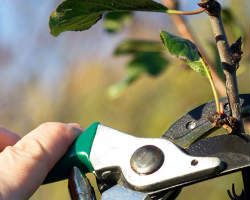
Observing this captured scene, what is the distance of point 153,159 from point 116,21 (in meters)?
1.20

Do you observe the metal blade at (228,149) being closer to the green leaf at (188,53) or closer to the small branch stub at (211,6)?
the green leaf at (188,53)

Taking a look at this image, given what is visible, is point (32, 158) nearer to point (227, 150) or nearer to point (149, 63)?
point (227, 150)

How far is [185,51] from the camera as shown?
1147mm

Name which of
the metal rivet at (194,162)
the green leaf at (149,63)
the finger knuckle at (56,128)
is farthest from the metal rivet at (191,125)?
the green leaf at (149,63)

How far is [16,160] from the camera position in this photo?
52.1 inches

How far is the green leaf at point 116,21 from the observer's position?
239 centimetres

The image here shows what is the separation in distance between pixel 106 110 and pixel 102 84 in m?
1.08

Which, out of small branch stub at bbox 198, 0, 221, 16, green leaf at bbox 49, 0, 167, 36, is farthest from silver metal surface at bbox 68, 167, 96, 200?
small branch stub at bbox 198, 0, 221, 16

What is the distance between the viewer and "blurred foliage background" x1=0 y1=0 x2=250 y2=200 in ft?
12.6

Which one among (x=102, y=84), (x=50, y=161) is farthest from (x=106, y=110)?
(x=50, y=161)

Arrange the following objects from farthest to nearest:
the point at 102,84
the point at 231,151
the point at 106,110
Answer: the point at 102,84, the point at 106,110, the point at 231,151

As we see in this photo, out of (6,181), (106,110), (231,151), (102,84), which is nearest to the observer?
(231,151)

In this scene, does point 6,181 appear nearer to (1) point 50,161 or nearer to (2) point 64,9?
(1) point 50,161

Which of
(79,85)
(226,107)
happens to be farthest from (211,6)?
(79,85)
